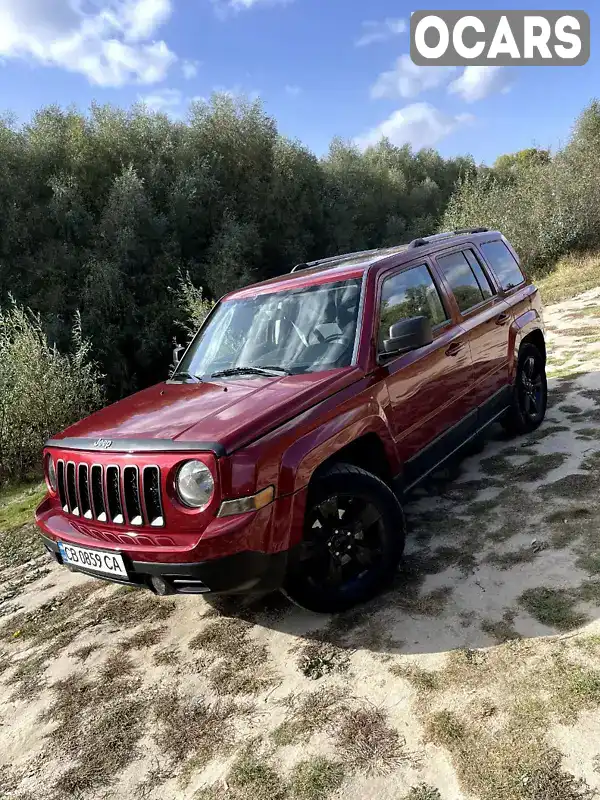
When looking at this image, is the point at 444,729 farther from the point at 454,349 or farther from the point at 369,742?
the point at 454,349

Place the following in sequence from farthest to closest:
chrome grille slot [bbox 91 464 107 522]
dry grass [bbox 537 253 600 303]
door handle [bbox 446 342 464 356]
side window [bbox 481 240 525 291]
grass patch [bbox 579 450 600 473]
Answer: dry grass [bbox 537 253 600 303], side window [bbox 481 240 525 291], grass patch [bbox 579 450 600 473], door handle [bbox 446 342 464 356], chrome grille slot [bbox 91 464 107 522]

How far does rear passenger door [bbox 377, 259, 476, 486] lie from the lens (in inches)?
145

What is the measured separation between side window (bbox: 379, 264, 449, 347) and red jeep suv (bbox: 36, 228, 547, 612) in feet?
0.04

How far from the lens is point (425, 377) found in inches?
154

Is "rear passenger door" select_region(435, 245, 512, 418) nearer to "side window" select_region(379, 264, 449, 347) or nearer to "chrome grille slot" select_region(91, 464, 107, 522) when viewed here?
"side window" select_region(379, 264, 449, 347)

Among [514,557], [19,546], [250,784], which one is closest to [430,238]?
[514,557]

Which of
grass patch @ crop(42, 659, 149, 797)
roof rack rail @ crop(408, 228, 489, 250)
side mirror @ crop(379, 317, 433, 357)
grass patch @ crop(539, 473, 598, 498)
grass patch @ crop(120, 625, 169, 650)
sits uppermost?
roof rack rail @ crop(408, 228, 489, 250)

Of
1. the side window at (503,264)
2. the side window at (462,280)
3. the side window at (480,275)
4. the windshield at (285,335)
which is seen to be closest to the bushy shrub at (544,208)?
the side window at (503,264)

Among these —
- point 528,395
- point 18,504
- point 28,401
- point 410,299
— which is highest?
point 410,299

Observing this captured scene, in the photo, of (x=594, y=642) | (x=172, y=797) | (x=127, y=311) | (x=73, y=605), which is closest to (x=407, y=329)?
(x=594, y=642)

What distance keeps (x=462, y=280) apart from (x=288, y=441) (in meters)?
2.59

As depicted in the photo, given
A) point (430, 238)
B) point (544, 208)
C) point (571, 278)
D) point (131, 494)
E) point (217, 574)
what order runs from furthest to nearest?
point (544, 208)
point (571, 278)
point (430, 238)
point (131, 494)
point (217, 574)

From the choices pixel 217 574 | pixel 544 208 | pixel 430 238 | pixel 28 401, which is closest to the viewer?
pixel 217 574

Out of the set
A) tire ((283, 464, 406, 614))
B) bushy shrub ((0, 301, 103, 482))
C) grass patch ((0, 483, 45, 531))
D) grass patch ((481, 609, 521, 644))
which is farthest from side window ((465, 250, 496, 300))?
bushy shrub ((0, 301, 103, 482))
